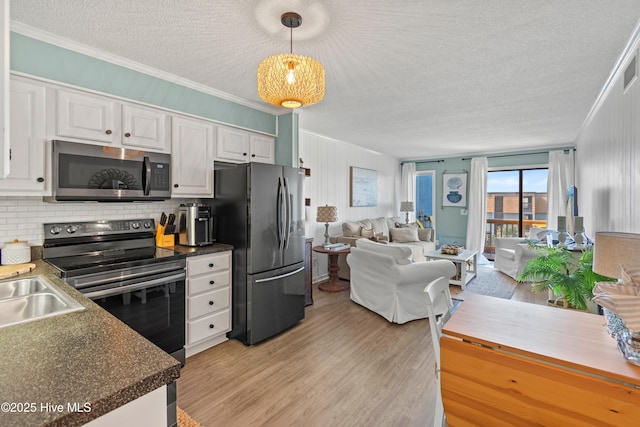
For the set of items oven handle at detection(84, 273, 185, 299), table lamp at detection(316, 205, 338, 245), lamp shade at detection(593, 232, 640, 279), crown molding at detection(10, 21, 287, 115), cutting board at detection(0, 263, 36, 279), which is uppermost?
crown molding at detection(10, 21, 287, 115)

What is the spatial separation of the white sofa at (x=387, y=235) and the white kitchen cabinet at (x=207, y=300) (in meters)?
2.57

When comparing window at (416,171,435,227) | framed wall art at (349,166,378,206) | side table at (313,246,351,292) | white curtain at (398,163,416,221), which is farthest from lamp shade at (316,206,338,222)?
window at (416,171,435,227)

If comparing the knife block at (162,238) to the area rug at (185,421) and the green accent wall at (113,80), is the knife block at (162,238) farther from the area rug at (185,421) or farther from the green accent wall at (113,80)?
the area rug at (185,421)

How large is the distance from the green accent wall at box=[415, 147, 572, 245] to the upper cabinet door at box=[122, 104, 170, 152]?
251 inches

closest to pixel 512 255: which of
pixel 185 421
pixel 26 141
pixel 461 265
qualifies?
pixel 461 265

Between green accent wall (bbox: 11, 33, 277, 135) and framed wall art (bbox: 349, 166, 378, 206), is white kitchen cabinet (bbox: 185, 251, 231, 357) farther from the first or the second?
framed wall art (bbox: 349, 166, 378, 206)

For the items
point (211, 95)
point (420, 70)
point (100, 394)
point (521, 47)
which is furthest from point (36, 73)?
point (521, 47)

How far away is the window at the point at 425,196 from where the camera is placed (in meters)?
7.48

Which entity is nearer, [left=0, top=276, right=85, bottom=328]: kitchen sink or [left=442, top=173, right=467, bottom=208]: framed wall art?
[left=0, top=276, right=85, bottom=328]: kitchen sink

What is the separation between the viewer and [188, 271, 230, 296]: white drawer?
2.56m

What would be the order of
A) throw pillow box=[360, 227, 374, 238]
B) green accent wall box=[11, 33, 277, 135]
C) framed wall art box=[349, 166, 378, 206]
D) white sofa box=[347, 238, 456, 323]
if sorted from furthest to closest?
framed wall art box=[349, 166, 378, 206], throw pillow box=[360, 227, 374, 238], white sofa box=[347, 238, 456, 323], green accent wall box=[11, 33, 277, 135]

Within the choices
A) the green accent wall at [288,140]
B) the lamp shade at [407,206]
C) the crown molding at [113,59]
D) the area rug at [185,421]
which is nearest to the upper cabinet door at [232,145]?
the crown molding at [113,59]

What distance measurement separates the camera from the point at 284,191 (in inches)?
118

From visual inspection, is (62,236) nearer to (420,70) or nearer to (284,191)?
(284,191)
